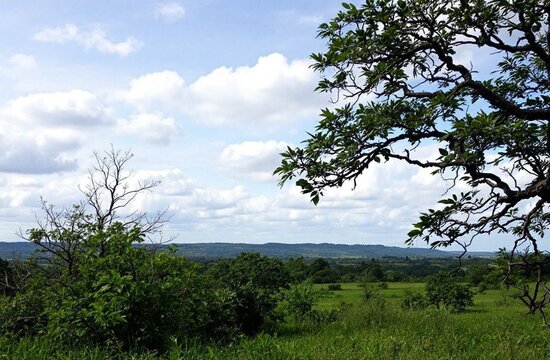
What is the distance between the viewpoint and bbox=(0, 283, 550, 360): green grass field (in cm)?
909

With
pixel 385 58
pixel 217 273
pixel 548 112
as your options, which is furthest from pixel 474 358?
pixel 217 273

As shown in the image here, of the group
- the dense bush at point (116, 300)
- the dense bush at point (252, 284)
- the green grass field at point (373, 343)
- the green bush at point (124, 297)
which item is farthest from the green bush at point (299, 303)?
the green bush at point (124, 297)

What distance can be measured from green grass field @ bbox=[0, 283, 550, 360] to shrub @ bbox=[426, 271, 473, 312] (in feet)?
56.8

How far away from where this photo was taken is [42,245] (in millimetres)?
13727

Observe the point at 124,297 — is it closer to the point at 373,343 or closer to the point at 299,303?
the point at 373,343

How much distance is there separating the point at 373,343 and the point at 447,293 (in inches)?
961

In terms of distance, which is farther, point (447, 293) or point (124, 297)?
point (447, 293)

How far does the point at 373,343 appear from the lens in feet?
35.7

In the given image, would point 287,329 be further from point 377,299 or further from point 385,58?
point 385,58

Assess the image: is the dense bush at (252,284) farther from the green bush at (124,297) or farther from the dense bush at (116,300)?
the green bush at (124,297)

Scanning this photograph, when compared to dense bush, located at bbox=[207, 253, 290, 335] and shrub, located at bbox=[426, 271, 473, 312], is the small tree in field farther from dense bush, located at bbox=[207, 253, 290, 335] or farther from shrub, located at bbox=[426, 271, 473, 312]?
shrub, located at bbox=[426, 271, 473, 312]

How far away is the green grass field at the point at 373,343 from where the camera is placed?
909 cm

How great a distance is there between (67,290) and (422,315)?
11.5 meters

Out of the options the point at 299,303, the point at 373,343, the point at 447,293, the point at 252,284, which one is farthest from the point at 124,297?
the point at 447,293
